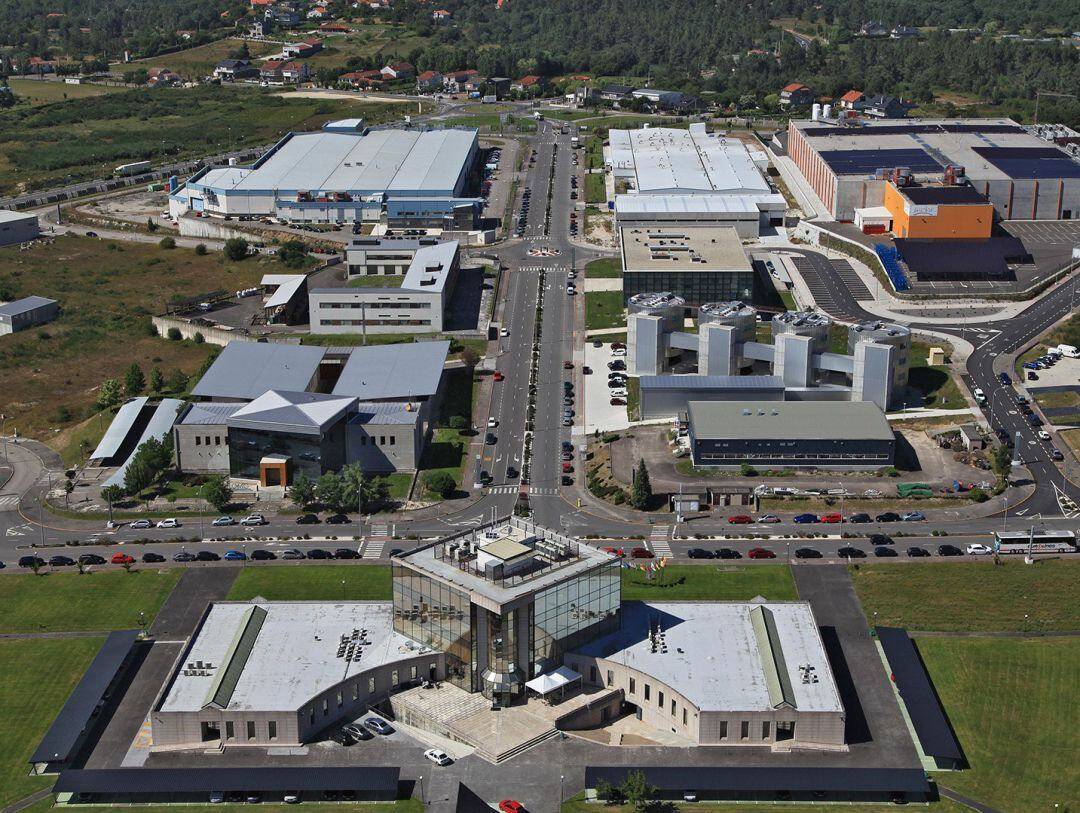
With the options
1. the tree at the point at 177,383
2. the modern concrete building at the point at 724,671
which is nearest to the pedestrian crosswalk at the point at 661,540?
the modern concrete building at the point at 724,671

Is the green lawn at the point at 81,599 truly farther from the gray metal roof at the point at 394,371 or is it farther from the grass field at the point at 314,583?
the gray metal roof at the point at 394,371

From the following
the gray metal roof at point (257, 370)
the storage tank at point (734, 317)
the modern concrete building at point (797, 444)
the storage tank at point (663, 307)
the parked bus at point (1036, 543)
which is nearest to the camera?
the parked bus at point (1036, 543)

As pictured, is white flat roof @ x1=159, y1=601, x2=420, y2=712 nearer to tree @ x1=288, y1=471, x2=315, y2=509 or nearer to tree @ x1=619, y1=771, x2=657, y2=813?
tree @ x1=619, y1=771, x2=657, y2=813

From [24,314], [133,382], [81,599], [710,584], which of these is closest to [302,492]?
[81,599]

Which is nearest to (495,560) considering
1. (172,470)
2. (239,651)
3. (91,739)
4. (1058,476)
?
(239,651)

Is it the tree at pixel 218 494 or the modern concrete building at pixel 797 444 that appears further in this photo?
the modern concrete building at pixel 797 444

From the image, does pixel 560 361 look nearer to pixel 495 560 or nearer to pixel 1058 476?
pixel 1058 476

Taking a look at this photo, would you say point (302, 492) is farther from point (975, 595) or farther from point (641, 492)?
point (975, 595)

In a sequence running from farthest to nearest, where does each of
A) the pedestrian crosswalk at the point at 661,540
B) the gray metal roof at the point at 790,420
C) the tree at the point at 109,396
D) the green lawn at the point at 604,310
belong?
the green lawn at the point at 604,310 → the tree at the point at 109,396 → the gray metal roof at the point at 790,420 → the pedestrian crosswalk at the point at 661,540
